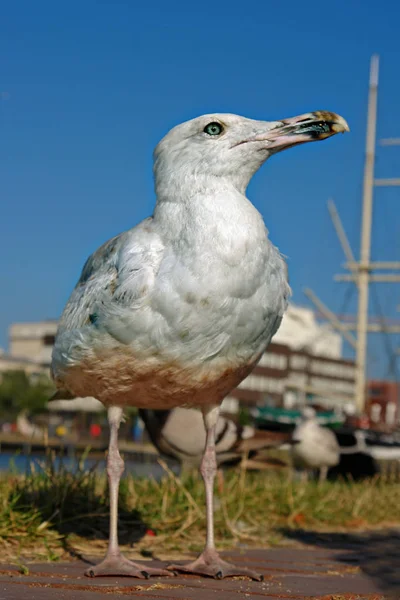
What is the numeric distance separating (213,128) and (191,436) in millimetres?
3858

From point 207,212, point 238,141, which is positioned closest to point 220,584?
point 207,212

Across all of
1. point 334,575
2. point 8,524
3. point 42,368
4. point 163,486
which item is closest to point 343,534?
point 163,486

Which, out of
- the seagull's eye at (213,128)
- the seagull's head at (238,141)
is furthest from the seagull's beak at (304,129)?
the seagull's eye at (213,128)

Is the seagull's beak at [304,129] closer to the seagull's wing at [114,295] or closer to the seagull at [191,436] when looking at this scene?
the seagull's wing at [114,295]

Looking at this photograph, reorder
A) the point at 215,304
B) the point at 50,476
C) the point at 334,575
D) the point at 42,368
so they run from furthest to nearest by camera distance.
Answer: the point at 42,368 → the point at 50,476 → the point at 334,575 → the point at 215,304

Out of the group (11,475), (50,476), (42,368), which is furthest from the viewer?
(42,368)

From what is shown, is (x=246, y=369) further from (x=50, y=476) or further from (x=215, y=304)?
(x=50, y=476)

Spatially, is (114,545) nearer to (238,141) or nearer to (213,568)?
(213,568)

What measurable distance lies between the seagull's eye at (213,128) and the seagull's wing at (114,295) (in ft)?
1.87

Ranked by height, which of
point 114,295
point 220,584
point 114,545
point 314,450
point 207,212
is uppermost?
point 207,212

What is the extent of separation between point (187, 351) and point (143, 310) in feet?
0.97

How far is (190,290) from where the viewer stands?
4.35 metres

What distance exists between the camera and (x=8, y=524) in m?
5.23

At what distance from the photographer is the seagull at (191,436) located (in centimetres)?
795
